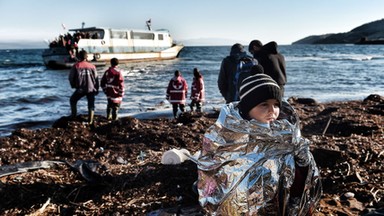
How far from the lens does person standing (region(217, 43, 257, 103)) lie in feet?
16.7

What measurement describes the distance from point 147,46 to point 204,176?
40585 mm

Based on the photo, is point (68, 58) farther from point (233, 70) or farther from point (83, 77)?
point (233, 70)

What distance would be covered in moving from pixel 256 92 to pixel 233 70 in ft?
8.94

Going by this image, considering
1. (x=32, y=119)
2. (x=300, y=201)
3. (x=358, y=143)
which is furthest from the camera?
(x=32, y=119)

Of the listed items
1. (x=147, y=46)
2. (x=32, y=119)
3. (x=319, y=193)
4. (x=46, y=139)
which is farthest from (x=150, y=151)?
(x=147, y=46)

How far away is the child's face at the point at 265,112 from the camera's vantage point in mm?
2658

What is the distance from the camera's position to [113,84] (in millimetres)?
9477

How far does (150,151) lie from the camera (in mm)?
Answer: 6152

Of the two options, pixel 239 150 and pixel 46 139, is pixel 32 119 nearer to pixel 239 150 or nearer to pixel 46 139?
pixel 46 139

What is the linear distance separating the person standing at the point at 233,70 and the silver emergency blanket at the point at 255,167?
8.14 ft

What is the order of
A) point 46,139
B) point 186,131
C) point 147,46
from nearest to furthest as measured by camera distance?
point 46,139, point 186,131, point 147,46

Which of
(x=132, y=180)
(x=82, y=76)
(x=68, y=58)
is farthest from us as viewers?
(x=68, y=58)

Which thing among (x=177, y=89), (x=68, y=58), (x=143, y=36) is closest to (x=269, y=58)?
(x=177, y=89)

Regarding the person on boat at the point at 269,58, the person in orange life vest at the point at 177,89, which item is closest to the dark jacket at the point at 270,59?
the person on boat at the point at 269,58
